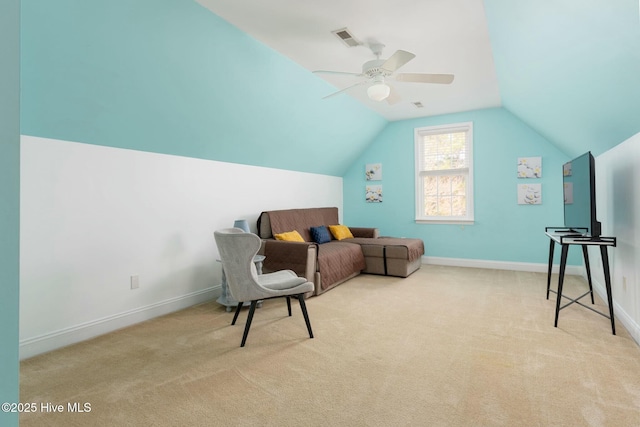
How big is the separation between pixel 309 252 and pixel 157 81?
2163 millimetres

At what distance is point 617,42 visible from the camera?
184 cm

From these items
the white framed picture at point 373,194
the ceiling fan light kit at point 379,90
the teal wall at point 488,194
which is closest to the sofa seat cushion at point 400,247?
the teal wall at point 488,194

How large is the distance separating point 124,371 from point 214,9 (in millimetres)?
2635

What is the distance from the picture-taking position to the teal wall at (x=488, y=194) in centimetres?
504

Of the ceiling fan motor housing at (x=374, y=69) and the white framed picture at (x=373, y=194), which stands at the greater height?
the ceiling fan motor housing at (x=374, y=69)

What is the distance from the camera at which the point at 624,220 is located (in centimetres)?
286

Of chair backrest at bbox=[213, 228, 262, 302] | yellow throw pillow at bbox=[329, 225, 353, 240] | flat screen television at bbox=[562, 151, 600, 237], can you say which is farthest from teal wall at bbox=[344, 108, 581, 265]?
chair backrest at bbox=[213, 228, 262, 302]

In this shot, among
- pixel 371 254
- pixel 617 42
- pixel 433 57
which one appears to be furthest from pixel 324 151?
pixel 617 42

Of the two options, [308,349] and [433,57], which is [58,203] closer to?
[308,349]

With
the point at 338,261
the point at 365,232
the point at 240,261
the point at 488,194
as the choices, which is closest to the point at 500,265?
the point at 488,194

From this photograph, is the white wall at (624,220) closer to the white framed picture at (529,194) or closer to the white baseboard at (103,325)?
the white framed picture at (529,194)

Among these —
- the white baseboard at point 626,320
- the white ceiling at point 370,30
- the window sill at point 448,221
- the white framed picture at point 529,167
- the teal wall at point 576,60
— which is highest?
the white ceiling at point 370,30

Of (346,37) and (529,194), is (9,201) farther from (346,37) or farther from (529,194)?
(529,194)

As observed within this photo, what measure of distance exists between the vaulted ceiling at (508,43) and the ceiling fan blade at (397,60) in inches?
12.6
